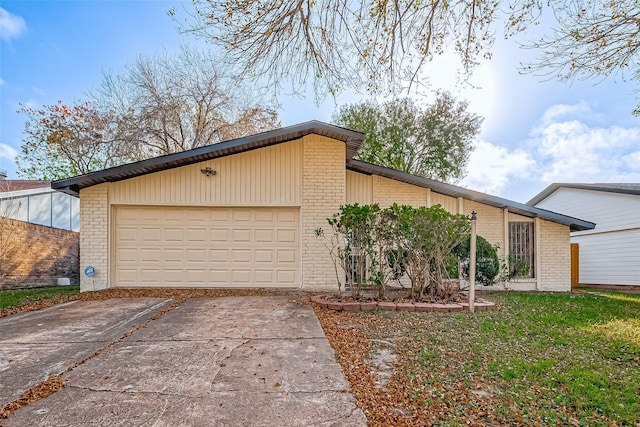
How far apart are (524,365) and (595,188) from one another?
12.7 meters

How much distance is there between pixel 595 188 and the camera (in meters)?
13.1

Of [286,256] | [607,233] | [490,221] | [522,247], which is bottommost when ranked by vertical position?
[286,256]

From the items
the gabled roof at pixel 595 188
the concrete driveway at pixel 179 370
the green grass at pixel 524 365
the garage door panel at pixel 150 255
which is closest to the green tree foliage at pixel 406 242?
the green grass at pixel 524 365

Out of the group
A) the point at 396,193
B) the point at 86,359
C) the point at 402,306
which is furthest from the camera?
the point at 396,193

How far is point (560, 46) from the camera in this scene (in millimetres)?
5734

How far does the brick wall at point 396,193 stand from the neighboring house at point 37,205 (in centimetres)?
1099

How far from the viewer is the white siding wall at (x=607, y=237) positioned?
12.0m

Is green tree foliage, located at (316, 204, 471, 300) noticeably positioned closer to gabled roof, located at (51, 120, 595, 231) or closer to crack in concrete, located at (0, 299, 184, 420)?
gabled roof, located at (51, 120, 595, 231)

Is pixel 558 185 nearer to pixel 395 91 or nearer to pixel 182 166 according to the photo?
pixel 395 91

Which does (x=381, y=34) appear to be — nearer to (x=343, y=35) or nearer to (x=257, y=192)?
(x=343, y=35)

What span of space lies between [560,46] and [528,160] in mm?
6682

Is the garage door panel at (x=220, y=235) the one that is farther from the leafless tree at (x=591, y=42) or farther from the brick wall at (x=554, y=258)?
the brick wall at (x=554, y=258)

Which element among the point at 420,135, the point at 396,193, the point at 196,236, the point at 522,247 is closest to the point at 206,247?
the point at 196,236

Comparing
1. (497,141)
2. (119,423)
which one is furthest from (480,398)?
(497,141)
